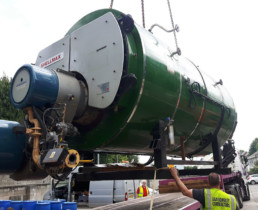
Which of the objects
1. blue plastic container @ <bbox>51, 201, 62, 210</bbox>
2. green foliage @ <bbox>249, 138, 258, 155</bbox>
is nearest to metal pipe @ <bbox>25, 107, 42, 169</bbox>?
blue plastic container @ <bbox>51, 201, 62, 210</bbox>

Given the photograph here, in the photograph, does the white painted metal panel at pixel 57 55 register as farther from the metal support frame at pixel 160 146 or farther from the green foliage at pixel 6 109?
the green foliage at pixel 6 109

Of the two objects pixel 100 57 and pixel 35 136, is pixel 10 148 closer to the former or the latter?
pixel 35 136

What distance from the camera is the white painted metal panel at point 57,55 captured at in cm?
330

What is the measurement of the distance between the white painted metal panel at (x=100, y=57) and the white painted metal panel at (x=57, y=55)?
0.10m

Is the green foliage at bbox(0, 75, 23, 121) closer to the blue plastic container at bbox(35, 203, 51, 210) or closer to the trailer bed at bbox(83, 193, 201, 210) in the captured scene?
the trailer bed at bbox(83, 193, 201, 210)

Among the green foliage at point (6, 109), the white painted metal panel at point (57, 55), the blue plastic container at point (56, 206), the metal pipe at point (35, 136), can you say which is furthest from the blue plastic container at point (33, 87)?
the green foliage at point (6, 109)

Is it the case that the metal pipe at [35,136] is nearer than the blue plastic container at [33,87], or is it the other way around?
the metal pipe at [35,136]

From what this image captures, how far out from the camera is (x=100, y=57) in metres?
3.05

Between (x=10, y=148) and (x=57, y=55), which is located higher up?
(x=57, y=55)

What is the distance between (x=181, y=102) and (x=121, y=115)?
1059 mm

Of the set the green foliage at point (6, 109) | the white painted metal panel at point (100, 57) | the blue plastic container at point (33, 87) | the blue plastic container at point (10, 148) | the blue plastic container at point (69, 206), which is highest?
the green foliage at point (6, 109)

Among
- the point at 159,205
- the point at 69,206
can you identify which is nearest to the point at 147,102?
the point at 69,206

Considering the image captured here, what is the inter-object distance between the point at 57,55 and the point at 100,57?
2.19 feet

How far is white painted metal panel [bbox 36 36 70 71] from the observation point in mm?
3301
